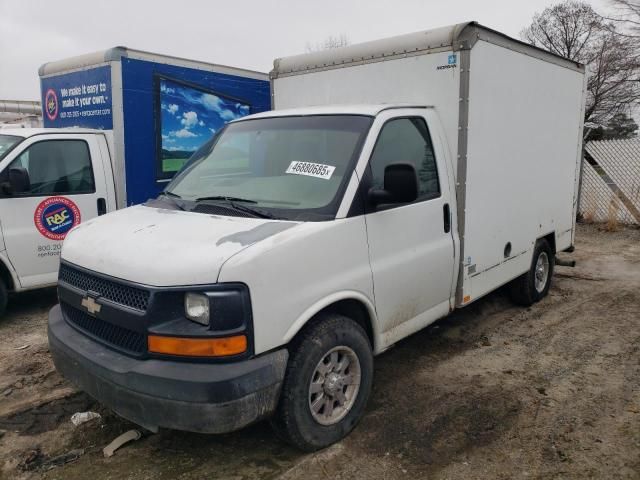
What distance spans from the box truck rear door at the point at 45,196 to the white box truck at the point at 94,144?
0.03 ft

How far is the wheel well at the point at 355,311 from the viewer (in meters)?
3.60

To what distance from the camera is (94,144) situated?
6406 mm

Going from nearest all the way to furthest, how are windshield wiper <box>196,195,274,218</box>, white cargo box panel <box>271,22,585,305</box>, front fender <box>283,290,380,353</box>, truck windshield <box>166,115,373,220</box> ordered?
front fender <box>283,290,380,353</box>, windshield wiper <box>196,195,274,218</box>, truck windshield <box>166,115,373,220</box>, white cargo box panel <box>271,22,585,305</box>

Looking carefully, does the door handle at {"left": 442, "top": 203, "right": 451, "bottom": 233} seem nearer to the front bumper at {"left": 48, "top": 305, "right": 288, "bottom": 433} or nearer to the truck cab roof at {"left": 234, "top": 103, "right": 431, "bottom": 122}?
the truck cab roof at {"left": 234, "top": 103, "right": 431, "bottom": 122}

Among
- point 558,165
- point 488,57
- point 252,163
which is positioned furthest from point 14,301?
point 558,165

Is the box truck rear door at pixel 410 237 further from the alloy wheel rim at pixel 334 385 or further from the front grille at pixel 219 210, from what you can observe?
the front grille at pixel 219 210

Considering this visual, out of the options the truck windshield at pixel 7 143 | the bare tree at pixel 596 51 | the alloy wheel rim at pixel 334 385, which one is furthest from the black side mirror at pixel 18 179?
the bare tree at pixel 596 51

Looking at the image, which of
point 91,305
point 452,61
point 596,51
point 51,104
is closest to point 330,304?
point 91,305

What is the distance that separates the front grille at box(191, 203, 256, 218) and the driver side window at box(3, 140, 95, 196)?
282cm

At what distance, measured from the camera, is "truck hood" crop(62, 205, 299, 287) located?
296 centimetres

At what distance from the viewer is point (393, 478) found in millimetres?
3234

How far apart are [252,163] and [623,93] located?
24.7 m

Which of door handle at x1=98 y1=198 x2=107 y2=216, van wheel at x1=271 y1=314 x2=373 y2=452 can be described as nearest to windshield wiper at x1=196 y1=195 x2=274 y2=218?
van wheel at x1=271 y1=314 x2=373 y2=452

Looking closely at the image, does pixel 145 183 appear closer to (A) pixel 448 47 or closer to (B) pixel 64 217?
(B) pixel 64 217
